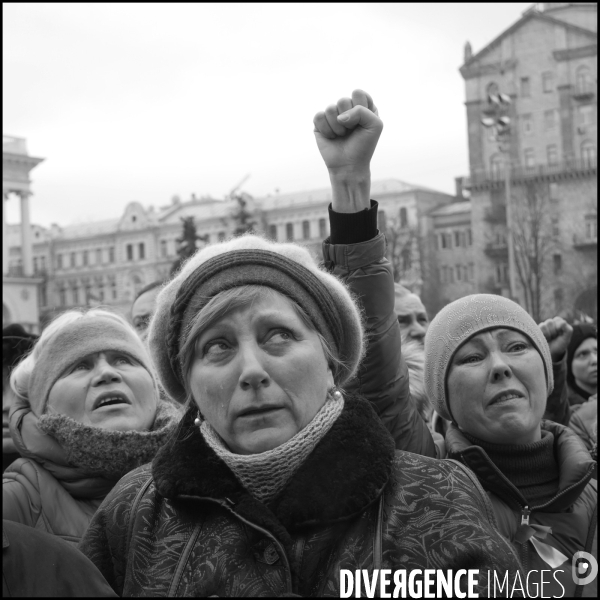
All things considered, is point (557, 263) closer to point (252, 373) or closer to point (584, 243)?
point (584, 243)

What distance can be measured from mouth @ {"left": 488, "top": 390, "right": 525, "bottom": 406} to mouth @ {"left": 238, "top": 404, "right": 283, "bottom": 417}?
959 millimetres

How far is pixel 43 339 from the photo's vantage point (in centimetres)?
343

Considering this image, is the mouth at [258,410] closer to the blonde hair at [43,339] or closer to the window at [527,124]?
the blonde hair at [43,339]

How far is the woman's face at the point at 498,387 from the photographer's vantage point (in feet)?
9.32

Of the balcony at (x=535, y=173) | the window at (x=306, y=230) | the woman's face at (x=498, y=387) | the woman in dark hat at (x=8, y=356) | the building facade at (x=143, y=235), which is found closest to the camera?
the woman's face at (x=498, y=387)

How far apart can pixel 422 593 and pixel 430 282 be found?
52.2 meters

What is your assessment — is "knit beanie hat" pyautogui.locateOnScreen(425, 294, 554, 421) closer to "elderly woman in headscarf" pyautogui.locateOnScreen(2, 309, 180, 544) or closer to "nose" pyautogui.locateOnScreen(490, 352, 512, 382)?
"nose" pyautogui.locateOnScreen(490, 352, 512, 382)

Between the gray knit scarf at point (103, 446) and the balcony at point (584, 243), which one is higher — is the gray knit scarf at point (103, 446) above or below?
below

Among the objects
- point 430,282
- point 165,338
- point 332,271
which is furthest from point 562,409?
point 430,282

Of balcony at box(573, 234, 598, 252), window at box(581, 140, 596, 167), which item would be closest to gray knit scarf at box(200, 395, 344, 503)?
balcony at box(573, 234, 598, 252)

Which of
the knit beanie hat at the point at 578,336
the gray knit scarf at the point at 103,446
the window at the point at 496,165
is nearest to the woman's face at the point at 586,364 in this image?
the knit beanie hat at the point at 578,336

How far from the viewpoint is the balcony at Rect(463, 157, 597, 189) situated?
55.1 metres

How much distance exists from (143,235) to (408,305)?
77527mm

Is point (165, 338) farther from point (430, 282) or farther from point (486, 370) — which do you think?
point (430, 282)
